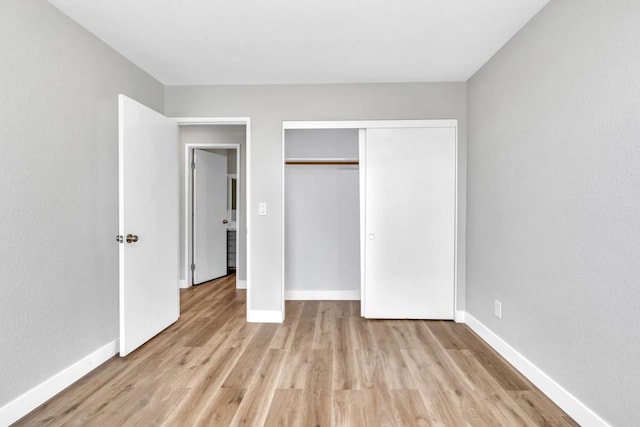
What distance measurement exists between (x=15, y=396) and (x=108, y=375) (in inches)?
20.4

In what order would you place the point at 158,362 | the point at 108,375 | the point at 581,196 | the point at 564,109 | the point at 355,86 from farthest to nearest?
1. the point at 355,86
2. the point at 158,362
3. the point at 108,375
4. the point at 564,109
5. the point at 581,196

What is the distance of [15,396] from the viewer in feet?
5.71

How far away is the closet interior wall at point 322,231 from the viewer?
159 inches

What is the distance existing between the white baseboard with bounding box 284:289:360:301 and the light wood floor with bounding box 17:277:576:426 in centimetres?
93

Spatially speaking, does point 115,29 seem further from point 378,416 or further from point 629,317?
point 629,317

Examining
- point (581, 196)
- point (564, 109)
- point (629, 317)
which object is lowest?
point (629, 317)

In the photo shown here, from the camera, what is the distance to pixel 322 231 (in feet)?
13.4

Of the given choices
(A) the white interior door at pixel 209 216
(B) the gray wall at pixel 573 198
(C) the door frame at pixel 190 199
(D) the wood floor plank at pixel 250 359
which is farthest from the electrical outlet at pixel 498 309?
(A) the white interior door at pixel 209 216

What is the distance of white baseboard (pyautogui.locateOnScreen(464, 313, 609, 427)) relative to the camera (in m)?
1.66

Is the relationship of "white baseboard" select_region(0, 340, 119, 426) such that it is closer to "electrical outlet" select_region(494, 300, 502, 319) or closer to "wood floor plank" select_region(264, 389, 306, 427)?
"wood floor plank" select_region(264, 389, 306, 427)

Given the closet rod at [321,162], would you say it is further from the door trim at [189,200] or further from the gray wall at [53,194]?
the gray wall at [53,194]

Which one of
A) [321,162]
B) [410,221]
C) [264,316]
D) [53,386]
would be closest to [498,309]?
[410,221]

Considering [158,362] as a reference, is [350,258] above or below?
above

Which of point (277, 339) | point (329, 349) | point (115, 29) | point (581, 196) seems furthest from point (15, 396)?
point (581, 196)
